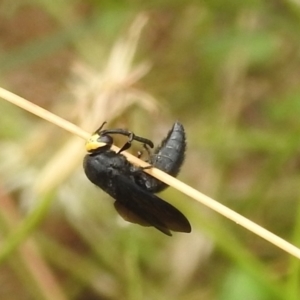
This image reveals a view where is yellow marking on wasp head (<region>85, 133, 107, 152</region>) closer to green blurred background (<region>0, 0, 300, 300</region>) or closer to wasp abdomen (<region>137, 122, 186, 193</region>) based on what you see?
wasp abdomen (<region>137, 122, 186, 193</region>)

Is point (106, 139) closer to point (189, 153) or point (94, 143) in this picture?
point (94, 143)

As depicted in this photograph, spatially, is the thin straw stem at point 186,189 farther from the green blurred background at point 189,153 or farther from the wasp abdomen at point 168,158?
the green blurred background at point 189,153

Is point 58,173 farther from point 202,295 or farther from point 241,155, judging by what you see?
point 241,155

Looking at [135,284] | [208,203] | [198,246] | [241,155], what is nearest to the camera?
[208,203]

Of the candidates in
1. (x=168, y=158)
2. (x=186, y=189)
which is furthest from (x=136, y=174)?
(x=186, y=189)

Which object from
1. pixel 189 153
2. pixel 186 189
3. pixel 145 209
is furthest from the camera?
pixel 189 153

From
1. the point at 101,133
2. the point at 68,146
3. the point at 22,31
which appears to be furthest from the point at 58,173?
the point at 22,31

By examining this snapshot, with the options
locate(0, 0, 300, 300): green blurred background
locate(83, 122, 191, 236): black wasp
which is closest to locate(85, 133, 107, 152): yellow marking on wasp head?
locate(83, 122, 191, 236): black wasp
